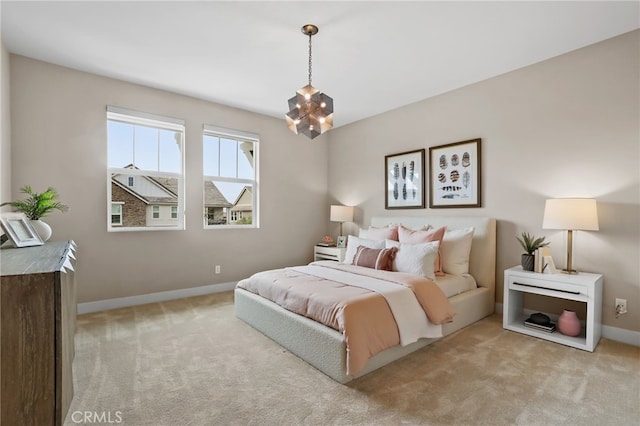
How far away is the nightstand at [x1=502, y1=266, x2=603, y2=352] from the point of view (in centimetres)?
254

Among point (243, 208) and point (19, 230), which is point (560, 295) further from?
point (19, 230)

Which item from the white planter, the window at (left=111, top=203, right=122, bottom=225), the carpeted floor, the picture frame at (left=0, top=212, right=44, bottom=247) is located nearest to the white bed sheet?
A: the carpeted floor

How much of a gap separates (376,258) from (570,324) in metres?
1.79

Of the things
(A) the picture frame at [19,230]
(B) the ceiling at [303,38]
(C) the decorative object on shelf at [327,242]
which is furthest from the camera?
(C) the decorative object on shelf at [327,242]

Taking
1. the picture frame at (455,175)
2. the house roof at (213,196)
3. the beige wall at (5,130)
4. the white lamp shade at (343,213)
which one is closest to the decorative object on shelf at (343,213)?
the white lamp shade at (343,213)

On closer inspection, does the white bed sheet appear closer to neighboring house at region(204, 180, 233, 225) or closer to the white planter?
neighboring house at region(204, 180, 233, 225)

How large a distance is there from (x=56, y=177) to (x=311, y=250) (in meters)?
3.63

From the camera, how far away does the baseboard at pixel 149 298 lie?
3.46 m

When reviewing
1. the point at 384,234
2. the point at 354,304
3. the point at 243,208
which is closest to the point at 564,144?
the point at 384,234

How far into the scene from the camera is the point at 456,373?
2.18m

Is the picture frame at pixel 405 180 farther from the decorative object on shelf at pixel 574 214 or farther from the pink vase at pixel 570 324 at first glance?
the pink vase at pixel 570 324

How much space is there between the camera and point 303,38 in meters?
2.77

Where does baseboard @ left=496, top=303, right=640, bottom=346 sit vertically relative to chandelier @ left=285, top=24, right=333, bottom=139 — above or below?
below

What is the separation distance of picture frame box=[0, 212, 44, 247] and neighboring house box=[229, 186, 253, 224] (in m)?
2.51
